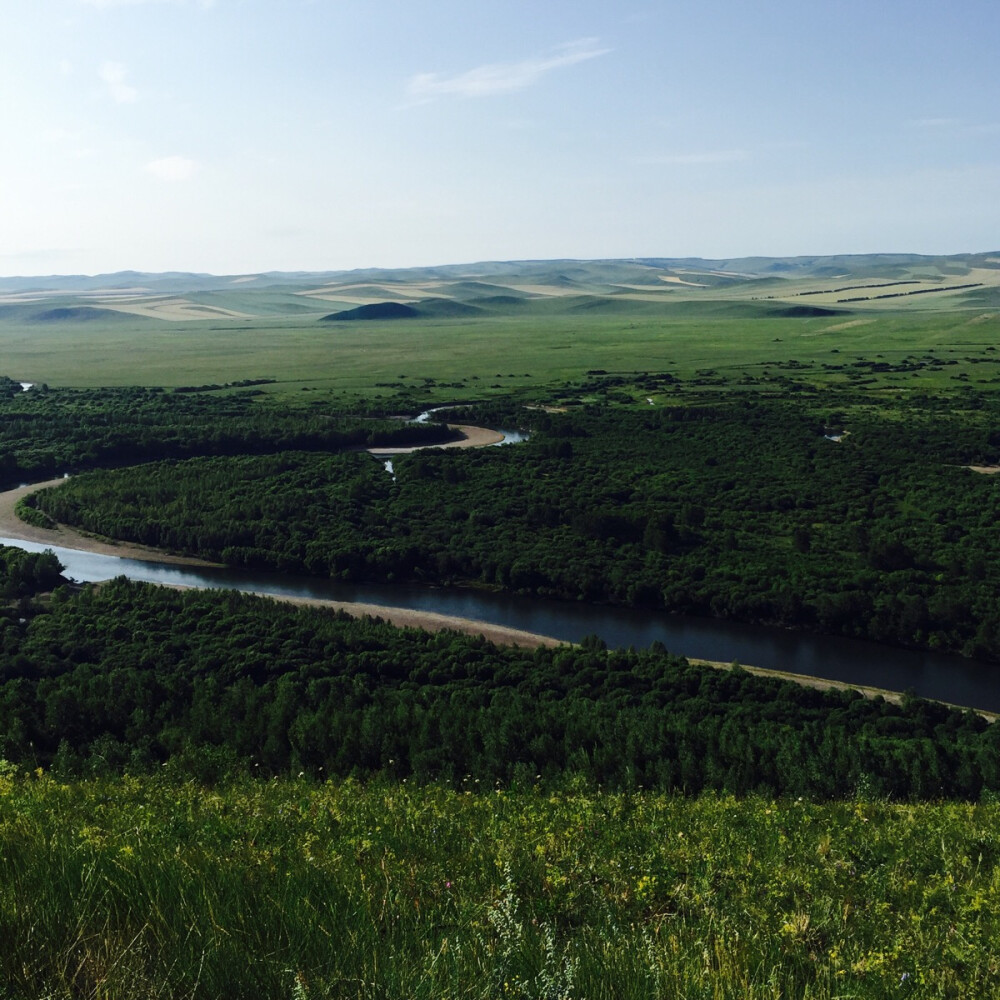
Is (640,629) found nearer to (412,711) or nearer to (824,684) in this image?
(824,684)

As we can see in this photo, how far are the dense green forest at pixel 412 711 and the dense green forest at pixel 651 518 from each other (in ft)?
28.1

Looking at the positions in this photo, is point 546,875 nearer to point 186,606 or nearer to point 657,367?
point 186,606

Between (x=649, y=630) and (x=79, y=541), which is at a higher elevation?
(x=79, y=541)

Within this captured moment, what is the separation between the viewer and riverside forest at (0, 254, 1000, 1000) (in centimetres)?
540

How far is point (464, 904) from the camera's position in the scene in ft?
19.5

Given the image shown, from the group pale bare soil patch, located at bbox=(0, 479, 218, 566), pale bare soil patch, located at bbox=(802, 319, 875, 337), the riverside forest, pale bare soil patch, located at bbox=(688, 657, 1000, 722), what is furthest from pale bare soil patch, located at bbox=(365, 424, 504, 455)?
pale bare soil patch, located at bbox=(802, 319, 875, 337)

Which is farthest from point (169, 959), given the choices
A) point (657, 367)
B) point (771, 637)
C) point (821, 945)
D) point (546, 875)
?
point (657, 367)

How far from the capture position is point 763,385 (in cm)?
11425

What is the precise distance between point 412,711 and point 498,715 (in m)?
2.64

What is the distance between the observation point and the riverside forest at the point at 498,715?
17.7 ft

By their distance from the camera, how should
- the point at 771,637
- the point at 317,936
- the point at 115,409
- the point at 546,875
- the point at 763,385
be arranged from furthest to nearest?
Answer: the point at 763,385 < the point at 115,409 < the point at 771,637 < the point at 546,875 < the point at 317,936

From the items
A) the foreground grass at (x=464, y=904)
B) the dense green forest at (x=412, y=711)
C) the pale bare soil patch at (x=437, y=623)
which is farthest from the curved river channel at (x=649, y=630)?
the foreground grass at (x=464, y=904)

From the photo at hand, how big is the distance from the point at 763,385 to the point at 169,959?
11543cm

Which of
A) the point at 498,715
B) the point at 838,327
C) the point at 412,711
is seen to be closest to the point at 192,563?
the point at 412,711
